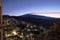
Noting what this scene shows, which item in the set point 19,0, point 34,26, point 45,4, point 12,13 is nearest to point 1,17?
point 12,13

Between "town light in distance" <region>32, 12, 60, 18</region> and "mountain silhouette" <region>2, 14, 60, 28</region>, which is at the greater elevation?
"town light in distance" <region>32, 12, 60, 18</region>

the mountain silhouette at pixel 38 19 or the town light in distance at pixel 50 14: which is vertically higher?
the town light in distance at pixel 50 14

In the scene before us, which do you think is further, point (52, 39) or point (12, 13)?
point (12, 13)

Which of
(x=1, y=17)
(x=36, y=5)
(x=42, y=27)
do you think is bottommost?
(x=42, y=27)

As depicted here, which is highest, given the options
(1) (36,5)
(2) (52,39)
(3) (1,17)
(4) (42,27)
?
(1) (36,5)

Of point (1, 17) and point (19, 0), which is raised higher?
point (19, 0)

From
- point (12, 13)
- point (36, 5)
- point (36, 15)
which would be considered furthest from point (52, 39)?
point (12, 13)

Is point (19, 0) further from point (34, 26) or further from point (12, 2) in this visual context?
point (34, 26)

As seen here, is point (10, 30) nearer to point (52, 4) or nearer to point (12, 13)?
point (12, 13)

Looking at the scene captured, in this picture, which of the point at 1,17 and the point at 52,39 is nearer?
the point at 52,39
